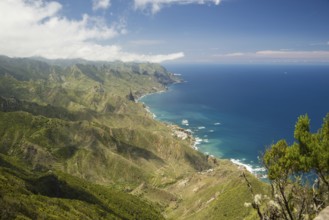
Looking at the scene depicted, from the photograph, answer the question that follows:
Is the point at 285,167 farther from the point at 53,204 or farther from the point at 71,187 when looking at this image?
the point at 71,187

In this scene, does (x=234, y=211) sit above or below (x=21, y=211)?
below

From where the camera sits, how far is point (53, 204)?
130875 mm

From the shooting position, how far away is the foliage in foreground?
91.6ft

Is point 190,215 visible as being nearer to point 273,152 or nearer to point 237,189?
point 237,189

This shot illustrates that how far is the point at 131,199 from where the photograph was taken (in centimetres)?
19938

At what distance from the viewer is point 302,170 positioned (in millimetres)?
29500

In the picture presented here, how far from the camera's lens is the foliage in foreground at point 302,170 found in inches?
1099

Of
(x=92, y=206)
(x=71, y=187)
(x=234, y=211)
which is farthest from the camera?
(x=71, y=187)

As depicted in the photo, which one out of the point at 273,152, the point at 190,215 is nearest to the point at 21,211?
the point at 273,152

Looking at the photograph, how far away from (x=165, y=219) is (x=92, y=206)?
48965mm

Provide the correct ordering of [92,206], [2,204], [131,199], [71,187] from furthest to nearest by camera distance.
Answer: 1. [131,199]
2. [71,187]
3. [92,206]
4. [2,204]

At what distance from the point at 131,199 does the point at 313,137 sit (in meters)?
181

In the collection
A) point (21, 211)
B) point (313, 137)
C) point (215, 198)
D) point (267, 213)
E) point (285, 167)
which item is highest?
point (313, 137)

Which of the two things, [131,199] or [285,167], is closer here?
[285,167]
